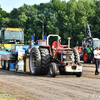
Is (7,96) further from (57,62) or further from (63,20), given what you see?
(63,20)

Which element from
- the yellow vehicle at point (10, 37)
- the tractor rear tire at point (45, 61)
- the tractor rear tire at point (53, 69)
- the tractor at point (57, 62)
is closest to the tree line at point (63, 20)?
the yellow vehicle at point (10, 37)

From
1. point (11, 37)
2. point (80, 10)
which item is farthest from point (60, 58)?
point (80, 10)

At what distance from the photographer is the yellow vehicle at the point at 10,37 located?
91.5 ft

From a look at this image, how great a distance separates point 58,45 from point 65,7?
44.5 metres

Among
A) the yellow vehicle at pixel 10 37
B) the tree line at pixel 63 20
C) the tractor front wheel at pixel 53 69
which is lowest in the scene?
the tractor front wheel at pixel 53 69

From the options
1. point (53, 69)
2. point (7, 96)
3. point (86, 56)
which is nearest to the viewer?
point (7, 96)

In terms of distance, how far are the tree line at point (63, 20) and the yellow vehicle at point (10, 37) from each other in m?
24.7

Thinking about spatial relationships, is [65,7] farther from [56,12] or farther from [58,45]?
[58,45]

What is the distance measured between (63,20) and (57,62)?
41.5 metres

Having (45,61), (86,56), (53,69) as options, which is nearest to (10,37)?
(86,56)

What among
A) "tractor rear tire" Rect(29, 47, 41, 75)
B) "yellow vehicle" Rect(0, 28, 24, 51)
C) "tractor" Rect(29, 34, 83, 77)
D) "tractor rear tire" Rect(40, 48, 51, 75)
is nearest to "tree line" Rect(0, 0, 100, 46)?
"yellow vehicle" Rect(0, 28, 24, 51)

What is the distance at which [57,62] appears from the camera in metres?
13.9

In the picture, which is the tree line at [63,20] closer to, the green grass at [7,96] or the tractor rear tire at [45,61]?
the tractor rear tire at [45,61]

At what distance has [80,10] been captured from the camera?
55594 millimetres
